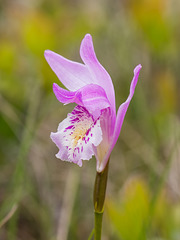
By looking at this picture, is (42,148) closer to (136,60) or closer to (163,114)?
(163,114)

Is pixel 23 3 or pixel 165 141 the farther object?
pixel 23 3

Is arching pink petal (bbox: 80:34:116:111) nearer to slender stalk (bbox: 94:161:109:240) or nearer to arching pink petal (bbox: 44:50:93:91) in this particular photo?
arching pink petal (bbox: 44:50:93:91)

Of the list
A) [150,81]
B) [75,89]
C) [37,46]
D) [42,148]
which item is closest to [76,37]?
[37,46]

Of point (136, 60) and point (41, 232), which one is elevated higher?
point (136, 60)

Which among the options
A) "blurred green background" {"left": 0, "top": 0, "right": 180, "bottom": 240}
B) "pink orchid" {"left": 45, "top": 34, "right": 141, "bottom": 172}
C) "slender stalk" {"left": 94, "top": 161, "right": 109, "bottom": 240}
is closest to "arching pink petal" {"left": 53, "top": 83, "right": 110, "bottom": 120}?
"pink orchid" {"left": 45, "top": 34, "right": 141, "bottom": 172}

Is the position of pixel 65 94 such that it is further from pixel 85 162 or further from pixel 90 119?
pixel 85 162

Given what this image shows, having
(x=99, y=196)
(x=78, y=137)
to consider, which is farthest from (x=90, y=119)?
(x=99, y=196)

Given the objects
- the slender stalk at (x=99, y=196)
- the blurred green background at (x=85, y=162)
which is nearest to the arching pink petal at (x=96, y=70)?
the slender stalk at (x=99, y=196)
